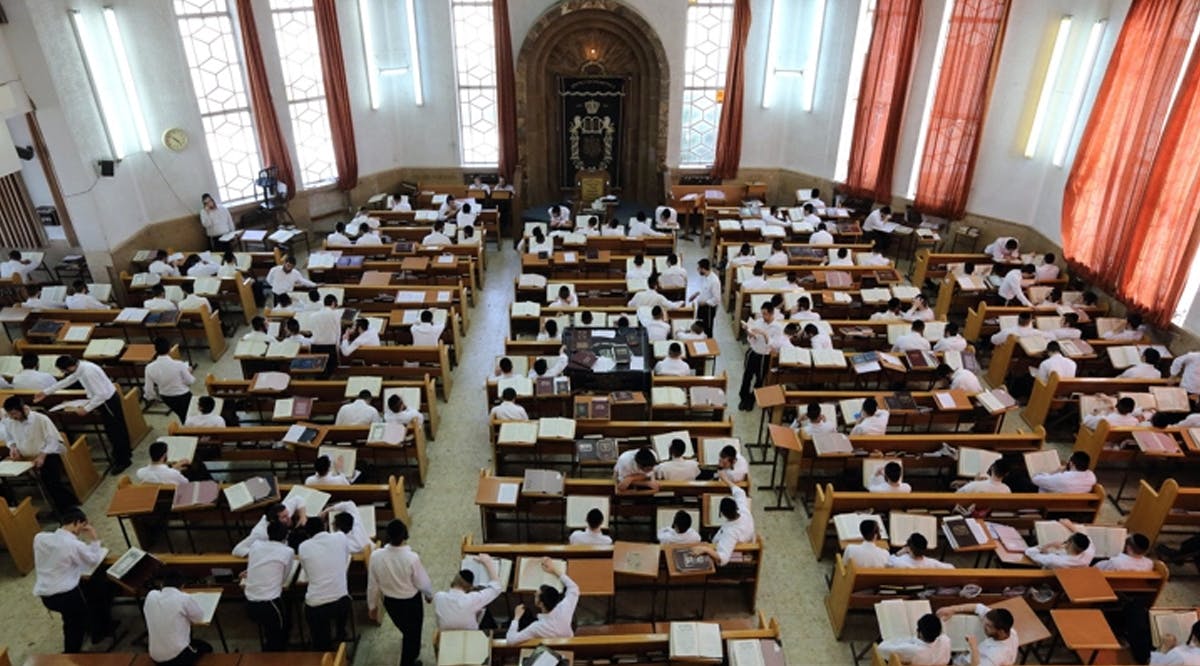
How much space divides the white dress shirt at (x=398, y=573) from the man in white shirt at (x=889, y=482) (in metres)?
4.70

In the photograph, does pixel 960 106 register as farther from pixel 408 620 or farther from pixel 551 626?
pixel 408 620

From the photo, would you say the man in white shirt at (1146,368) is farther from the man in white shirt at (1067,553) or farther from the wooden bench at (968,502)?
the man in white shirt at (1067,553)

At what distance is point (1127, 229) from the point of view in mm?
11445

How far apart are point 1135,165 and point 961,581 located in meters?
8.04

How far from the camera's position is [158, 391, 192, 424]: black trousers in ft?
31.8

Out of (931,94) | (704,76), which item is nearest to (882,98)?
(931,94)

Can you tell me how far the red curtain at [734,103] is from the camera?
1669cm

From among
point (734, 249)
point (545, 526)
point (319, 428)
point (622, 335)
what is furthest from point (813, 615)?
point (734, 249)

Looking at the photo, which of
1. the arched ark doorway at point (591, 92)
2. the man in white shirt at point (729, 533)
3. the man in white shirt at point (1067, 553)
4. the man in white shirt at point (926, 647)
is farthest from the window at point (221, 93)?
the man in white shirt at point (1067, 553)

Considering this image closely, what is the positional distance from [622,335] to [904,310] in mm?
4666

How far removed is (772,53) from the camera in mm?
17188

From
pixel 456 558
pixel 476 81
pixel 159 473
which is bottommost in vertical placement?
pixel 456 558

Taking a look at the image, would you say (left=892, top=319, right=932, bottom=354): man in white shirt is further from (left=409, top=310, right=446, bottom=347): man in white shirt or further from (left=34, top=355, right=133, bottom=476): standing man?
(left=34, top=355, right=133, bottom=476): standing man

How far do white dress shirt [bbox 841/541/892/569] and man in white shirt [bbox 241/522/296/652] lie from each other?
509 cm
